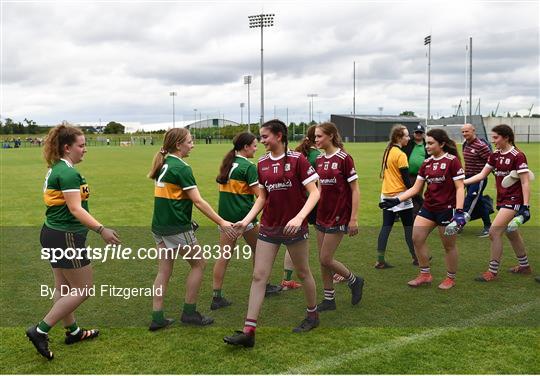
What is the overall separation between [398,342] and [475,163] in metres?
5.02

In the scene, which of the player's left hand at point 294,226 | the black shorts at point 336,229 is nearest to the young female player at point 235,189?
the black shorts at point 336,229

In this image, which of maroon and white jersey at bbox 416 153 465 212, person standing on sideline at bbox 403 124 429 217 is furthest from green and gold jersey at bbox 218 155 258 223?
person standing on sideline at bbox 403 124 429 217

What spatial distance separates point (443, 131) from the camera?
6.06m

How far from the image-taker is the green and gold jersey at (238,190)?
538 centimetres

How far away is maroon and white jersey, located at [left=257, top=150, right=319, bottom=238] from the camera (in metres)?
4.52

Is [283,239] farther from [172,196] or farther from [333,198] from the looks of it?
[172,196]

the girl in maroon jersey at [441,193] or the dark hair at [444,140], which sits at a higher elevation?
the dark hair at [444,140]

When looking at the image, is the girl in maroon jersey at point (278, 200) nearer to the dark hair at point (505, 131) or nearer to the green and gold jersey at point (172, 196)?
the green and gold jersey at point (172, 196)

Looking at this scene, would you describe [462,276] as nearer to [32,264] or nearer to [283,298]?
[283,298]

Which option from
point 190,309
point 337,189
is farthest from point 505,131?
point 190,309

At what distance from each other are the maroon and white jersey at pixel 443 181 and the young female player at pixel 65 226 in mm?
3711

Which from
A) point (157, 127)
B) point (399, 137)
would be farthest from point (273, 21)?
point (157, 127)

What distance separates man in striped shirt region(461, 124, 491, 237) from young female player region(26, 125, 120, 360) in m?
5.92

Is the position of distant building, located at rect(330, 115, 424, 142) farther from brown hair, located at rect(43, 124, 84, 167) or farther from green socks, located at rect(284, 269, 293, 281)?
brown hair, located at rect(43, 124, 84, 167)
